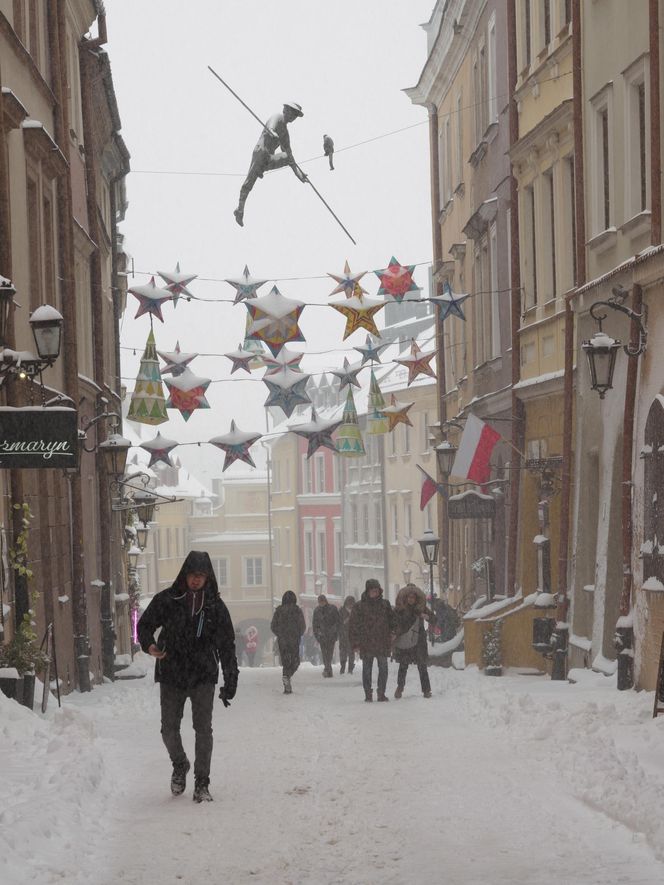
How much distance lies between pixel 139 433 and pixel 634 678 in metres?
76.2

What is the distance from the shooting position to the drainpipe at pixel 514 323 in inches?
933

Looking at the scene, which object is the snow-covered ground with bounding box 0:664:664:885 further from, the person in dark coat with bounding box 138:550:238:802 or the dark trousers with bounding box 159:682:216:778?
the person in dark coat with bounding box 138:550:238:802

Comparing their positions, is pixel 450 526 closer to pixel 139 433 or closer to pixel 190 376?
pixel 190 376

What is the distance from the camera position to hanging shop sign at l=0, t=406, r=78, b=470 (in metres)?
12.9

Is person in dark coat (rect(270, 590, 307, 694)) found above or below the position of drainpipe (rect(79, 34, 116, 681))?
below

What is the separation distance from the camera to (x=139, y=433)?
297 feet

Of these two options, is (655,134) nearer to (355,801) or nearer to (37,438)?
(37,438)

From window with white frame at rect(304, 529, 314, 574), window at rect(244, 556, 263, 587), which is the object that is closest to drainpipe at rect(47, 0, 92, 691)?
window with white frame at rect(304, 529, 314, 574)

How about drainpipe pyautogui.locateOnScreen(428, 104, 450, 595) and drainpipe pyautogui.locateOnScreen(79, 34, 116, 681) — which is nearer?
drainpipe pyautogui.locateOnScreen(79, 34, 116, 681)

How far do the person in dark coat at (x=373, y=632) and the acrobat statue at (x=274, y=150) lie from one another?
6373mm

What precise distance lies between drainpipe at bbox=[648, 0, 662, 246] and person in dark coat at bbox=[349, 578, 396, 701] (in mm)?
5673

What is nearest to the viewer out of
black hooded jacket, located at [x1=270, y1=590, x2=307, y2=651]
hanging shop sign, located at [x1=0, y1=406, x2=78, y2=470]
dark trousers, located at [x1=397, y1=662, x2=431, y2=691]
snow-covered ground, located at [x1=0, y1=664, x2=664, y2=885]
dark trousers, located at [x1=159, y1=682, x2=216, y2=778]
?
snow-covered ground, located at [x1=0, y1=664, x2=664, y2=885]

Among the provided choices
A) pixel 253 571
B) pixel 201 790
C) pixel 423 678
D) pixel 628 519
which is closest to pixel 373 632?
pixel 423 678

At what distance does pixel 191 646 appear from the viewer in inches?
393
